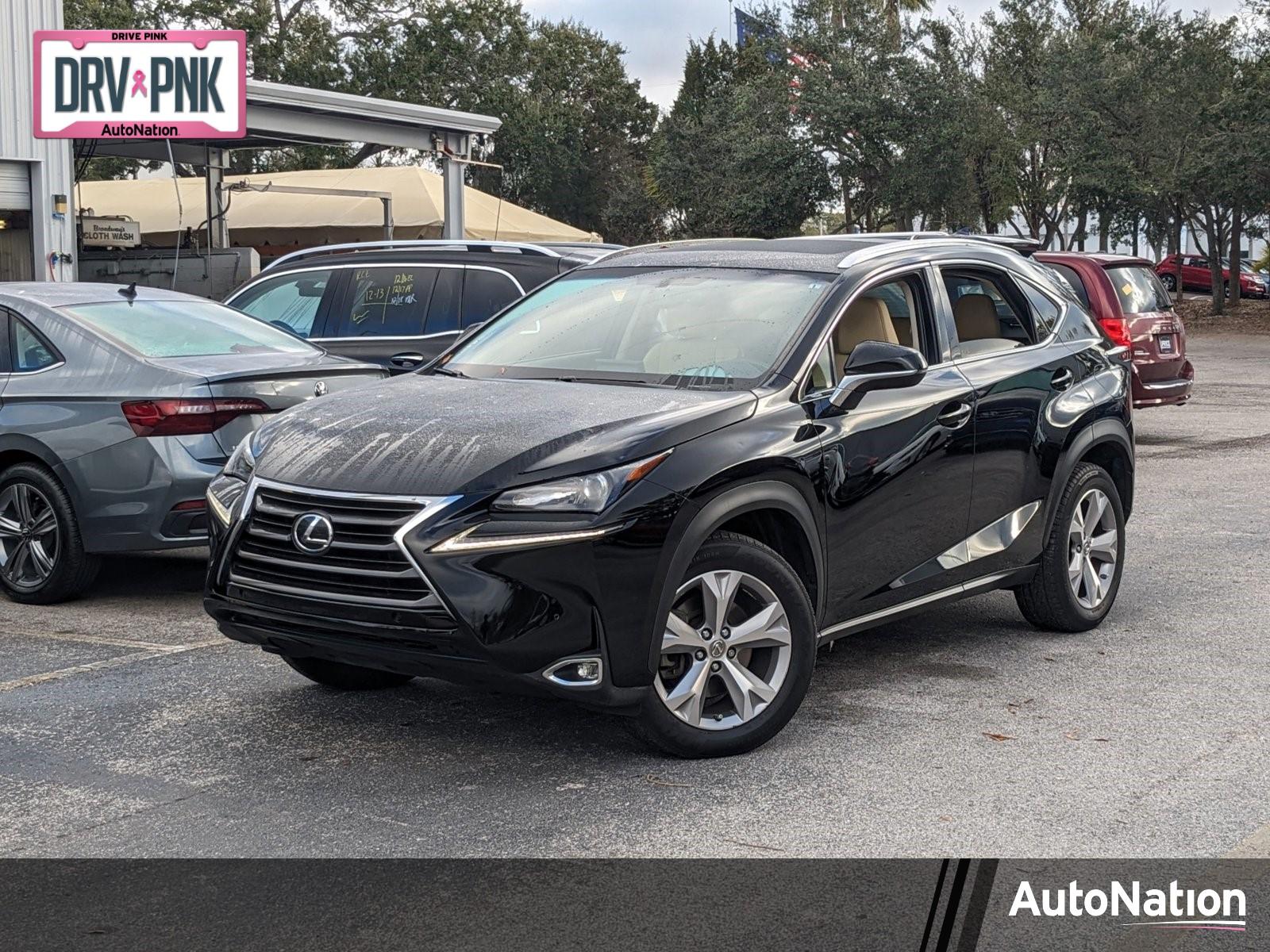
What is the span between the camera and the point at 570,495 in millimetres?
4816

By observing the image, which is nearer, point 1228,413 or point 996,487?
point 996,487

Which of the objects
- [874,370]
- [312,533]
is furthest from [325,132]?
[312,533]

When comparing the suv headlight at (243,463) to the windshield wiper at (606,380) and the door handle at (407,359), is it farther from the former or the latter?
the door handle at (407,359)

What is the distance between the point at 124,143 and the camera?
2370 cm

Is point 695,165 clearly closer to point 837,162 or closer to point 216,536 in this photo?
point 837,162

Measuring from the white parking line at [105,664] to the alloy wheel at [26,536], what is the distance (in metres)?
1.30

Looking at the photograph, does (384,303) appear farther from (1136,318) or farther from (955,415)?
(1136,318)

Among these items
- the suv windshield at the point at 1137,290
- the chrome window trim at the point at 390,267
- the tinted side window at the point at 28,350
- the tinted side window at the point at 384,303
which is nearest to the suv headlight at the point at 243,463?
the tinted side window at the point at 28,350

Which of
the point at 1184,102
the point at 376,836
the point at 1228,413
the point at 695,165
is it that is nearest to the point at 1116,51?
the point at 1184,102

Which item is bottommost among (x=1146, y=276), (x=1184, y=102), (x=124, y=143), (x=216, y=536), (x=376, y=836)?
(x=376, y=836)

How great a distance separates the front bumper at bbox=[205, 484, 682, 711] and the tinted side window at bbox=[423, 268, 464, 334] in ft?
19.5

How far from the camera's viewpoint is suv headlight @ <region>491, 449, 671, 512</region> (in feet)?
15.7

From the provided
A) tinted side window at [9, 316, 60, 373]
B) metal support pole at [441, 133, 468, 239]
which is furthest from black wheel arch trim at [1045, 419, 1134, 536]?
metal support pole at [441, 133, 468, 239]

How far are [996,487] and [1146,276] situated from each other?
31.1ft
